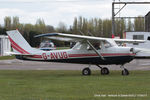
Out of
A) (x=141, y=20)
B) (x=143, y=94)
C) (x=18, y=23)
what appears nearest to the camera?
(x=143, y=94)

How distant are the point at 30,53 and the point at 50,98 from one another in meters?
10.3

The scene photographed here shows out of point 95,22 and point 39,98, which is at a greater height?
point 95,22

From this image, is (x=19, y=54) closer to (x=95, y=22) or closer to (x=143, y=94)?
(x=143, y=94)

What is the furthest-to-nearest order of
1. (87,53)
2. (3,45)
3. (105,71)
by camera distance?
(3,45)
(105,71)
(87,53)

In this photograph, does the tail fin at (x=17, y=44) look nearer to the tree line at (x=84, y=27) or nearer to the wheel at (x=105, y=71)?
the wheel at (x=105, y=71)

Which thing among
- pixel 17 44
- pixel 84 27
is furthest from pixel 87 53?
pixel 84 27

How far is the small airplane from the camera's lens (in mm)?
18141

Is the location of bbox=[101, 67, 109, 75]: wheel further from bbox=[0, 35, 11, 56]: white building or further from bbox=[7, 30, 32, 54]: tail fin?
bbox=[0, 35, 11, 56]: white building

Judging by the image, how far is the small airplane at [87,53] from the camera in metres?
18.1

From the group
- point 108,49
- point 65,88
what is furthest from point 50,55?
point 65,88

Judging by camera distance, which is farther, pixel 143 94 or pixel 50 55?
pixel 50 55

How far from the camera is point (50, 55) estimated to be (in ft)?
64.3

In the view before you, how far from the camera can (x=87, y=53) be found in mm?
19016

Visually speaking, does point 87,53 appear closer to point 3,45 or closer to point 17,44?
point 17,44
